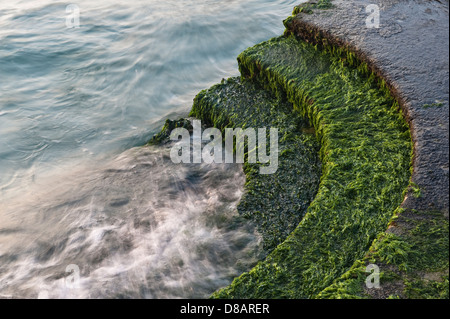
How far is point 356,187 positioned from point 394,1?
9.22 ft

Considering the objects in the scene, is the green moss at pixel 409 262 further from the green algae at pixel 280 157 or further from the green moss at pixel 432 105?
the green moss at pixel 432 105

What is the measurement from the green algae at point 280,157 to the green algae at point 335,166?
14cm

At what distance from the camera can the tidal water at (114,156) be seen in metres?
3.55

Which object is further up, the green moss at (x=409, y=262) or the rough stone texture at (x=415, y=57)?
the rough stone texture at (x=415, y=57)

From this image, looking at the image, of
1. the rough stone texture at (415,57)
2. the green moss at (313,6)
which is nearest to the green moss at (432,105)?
the rough stone texture at (415,57)

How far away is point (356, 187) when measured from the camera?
332 centimetres

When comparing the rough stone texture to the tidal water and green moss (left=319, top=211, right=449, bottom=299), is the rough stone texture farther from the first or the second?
the tidal water

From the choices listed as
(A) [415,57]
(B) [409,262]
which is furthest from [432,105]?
(B) [409,262]

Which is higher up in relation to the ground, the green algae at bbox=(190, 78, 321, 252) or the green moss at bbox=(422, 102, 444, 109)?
the green moss at bbox=(422, 102, 444, 109)

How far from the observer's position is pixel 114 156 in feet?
17.9

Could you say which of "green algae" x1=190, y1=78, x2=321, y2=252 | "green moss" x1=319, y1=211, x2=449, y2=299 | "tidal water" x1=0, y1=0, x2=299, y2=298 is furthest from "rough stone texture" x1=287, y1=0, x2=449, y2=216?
"tidal water" x1=0, y1=0, x2=299, y2=298

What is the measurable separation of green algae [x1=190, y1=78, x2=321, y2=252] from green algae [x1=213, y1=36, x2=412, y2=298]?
0.14 metres

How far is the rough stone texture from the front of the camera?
3.11 m

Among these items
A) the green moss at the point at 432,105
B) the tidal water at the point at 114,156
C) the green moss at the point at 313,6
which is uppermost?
the green moss at the point at 313,6
